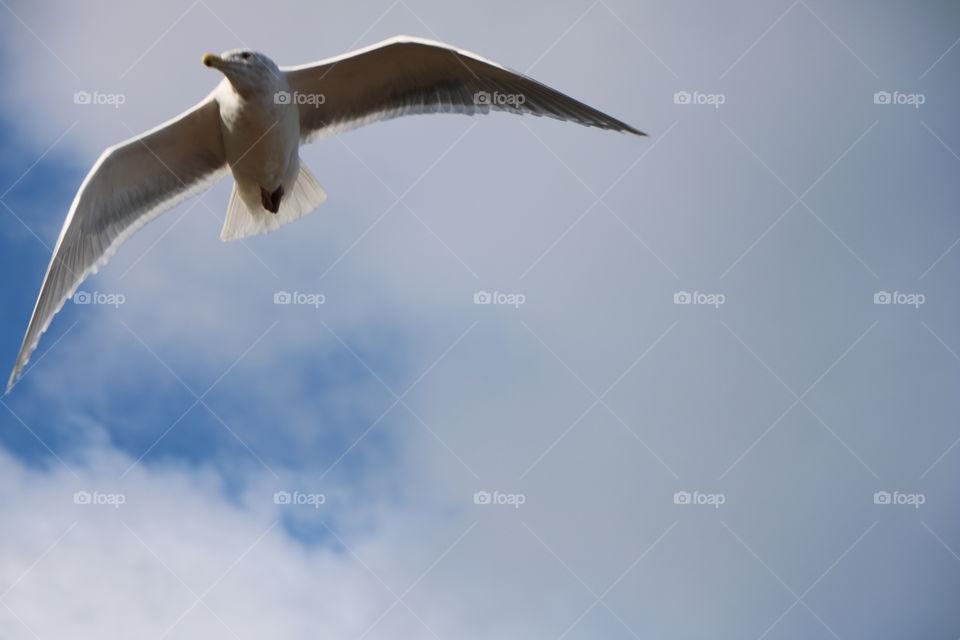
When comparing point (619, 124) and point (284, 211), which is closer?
point (619, 124)

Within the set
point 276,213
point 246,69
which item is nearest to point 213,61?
point 246,69

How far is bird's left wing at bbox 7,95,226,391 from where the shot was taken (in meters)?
4.14

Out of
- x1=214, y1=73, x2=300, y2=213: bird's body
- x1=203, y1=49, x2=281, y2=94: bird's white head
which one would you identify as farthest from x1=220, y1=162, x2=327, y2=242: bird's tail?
x1=203, y1=49, x2=281, y2=94: bird's white head

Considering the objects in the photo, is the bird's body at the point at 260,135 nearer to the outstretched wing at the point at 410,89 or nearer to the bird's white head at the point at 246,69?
the bird's white head at the point at 246,69

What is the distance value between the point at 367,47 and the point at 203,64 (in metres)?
0.78

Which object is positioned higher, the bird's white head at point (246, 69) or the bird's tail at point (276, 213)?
the bird's white head at point (246, 69)

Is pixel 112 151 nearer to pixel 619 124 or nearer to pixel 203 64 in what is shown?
pixel 203 64

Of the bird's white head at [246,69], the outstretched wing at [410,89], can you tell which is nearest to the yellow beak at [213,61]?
the bird's white head at [246,69]

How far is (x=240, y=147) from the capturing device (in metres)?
4.01

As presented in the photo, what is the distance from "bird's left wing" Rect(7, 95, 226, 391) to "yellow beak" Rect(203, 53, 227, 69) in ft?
1.39

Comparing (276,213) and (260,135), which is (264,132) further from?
(276,213)

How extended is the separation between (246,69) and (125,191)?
1036mm

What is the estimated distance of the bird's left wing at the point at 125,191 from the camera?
4.14 meters

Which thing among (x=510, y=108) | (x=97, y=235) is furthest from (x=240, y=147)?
(x=510, y=108)
